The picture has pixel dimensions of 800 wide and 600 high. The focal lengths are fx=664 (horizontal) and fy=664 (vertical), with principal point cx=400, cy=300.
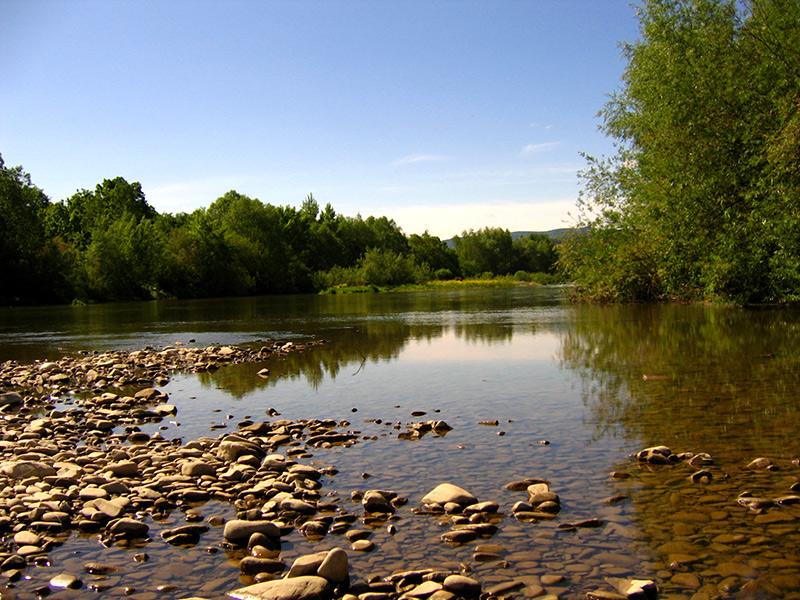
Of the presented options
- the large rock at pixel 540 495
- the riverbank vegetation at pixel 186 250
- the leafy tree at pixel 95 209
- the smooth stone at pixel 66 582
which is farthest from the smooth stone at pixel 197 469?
the leafy tree at pixel 95 209

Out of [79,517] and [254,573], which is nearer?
[254,573]

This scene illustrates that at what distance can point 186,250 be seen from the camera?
3620 inches

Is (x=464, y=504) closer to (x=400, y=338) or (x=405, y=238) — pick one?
(x=400, y=338)

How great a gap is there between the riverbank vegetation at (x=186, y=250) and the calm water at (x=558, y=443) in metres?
51.4

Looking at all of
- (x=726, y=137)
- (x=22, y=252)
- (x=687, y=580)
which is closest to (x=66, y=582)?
(x=687, y=580)

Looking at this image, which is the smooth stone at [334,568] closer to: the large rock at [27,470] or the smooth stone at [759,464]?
the large rock at [27,470]

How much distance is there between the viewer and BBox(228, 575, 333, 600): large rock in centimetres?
510

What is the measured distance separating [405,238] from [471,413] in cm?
13631

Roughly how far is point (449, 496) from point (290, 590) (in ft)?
7.84

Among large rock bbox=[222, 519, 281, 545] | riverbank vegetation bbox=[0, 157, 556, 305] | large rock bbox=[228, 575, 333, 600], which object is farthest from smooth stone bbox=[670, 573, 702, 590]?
riverbank vegetation bbox=[0, 157, 556, 305]

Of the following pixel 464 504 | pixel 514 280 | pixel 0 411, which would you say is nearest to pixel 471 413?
pixel 464 504

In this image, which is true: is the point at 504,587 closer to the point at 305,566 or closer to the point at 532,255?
the point at 305,566

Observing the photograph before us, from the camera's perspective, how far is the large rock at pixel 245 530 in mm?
6289

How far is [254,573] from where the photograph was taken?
224 inches
